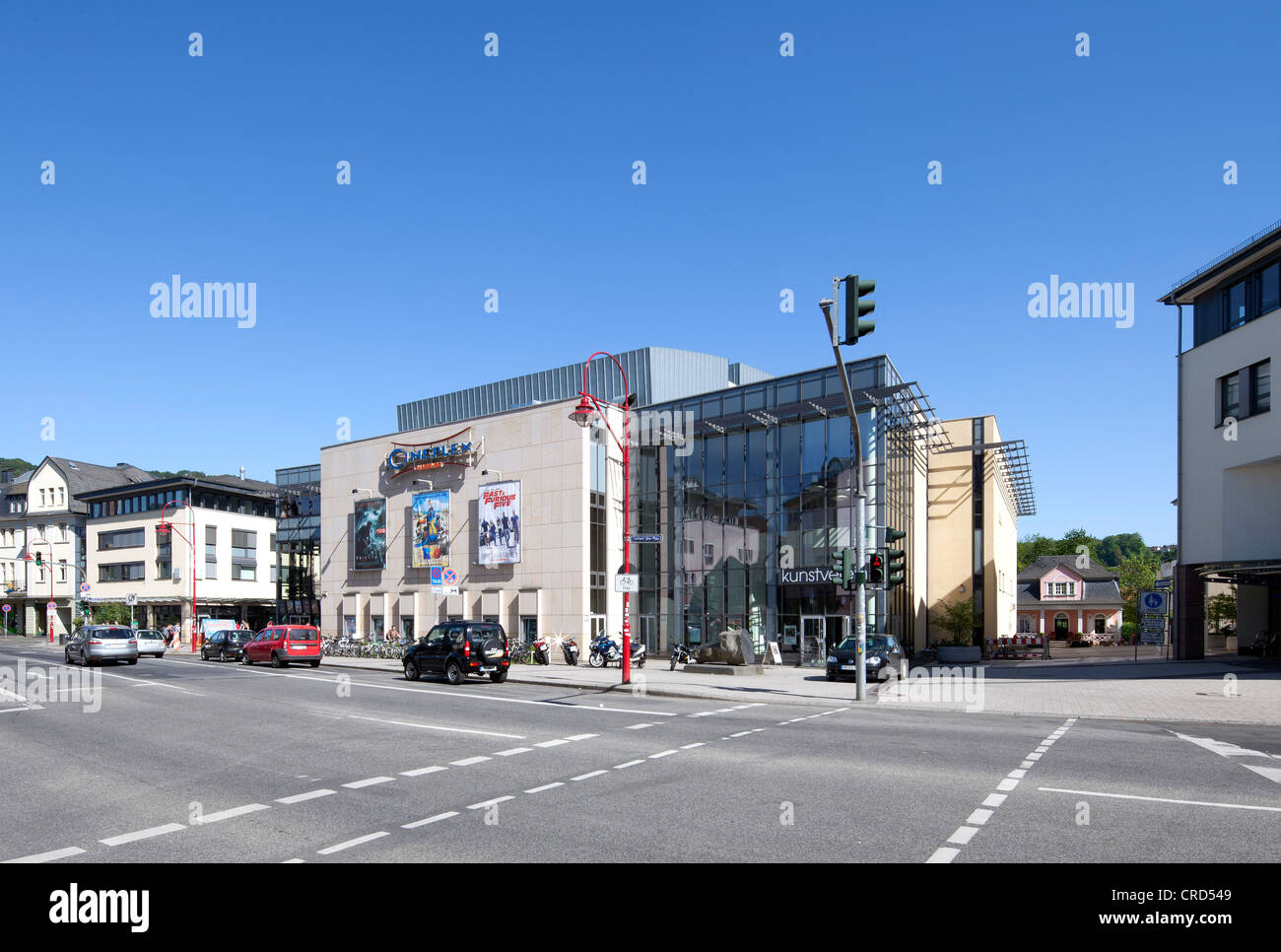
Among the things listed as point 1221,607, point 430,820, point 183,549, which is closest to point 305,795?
point 430,820

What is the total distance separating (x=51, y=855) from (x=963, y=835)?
772 centimetres

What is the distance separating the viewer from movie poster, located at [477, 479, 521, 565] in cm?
3966

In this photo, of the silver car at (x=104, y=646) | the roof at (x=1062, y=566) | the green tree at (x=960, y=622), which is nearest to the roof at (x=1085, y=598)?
the roof at (x=1062, y=566)

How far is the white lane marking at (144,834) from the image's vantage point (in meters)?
7.63

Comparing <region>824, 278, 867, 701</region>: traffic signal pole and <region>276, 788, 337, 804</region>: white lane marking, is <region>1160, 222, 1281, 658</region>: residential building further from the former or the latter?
<region>276, 788, 337, 804</region>: white lane marking

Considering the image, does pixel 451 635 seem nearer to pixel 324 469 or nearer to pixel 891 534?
pixel 891 534

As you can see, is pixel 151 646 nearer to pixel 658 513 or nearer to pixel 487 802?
pixel 658 513

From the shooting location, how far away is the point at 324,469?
49.4 metres

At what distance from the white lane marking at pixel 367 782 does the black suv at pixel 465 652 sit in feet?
49.7

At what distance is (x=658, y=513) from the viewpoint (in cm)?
4047

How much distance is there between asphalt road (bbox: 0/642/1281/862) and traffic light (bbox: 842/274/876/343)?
252 inches
